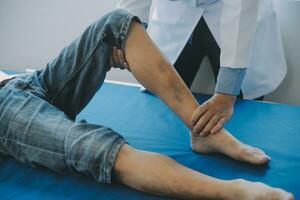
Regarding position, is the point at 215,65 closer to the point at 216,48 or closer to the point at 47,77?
the point at 216,48

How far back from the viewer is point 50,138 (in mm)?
914

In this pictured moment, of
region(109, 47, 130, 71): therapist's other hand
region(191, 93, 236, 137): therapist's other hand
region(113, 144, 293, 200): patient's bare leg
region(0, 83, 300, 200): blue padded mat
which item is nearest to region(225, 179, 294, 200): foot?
region(113, 144, 293, 200): patient's bare leg

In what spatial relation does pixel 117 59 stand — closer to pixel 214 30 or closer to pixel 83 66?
pixel 83 66

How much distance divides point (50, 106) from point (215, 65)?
31.7 inches

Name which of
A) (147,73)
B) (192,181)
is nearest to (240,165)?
(192,181)

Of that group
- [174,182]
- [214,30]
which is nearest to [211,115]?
[174,182]

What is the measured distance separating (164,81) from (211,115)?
0.16 m

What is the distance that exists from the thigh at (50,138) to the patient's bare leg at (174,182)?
0.13ft

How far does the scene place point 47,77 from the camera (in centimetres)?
110

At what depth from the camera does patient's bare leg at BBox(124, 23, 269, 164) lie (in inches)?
38.4

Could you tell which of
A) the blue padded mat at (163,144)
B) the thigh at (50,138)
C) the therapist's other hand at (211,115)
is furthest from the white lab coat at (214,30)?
the thigh at (50,138)

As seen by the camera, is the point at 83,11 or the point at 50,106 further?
the point at 83,11

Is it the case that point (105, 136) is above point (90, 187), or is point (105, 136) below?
above

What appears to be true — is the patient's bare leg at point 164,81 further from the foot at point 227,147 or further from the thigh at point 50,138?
the thigh at point 50,138
